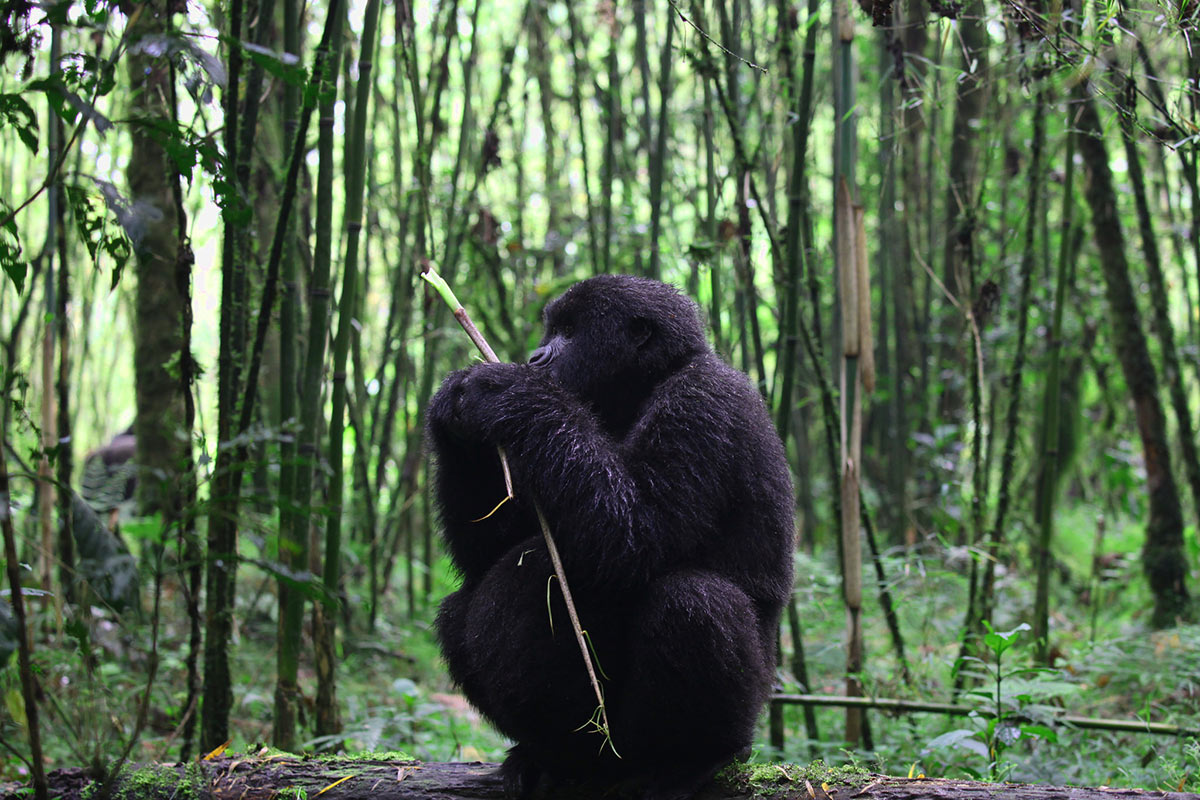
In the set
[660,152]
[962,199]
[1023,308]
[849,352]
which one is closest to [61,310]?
[660,152]

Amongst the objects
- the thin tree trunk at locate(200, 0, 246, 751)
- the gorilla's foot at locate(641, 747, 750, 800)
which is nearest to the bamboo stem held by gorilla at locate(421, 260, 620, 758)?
the gorilla's foot at locate(641, 747, 750, 800)

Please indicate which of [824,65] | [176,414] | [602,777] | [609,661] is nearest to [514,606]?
[609,661]

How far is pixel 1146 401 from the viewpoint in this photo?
513 centimetres

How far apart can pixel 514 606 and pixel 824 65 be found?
736cm

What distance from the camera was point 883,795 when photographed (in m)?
2.33

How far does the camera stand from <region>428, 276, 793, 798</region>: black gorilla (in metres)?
2.53

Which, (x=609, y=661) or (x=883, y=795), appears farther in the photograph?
(x=609, y=661)

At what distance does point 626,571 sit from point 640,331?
864 mm

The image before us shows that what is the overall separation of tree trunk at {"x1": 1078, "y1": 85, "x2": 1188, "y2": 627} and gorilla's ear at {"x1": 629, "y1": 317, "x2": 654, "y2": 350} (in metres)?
3.33

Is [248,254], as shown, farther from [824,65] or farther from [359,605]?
[824,65]

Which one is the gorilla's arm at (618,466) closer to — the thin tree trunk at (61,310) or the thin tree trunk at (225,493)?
the thin tree trunk at (225,493)

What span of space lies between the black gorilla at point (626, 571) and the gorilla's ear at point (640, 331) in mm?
153

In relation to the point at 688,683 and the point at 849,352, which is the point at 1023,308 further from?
the point at 688,683

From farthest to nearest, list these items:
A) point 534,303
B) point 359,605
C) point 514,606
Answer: point 534,303 < point 359,605 < point 514,606
